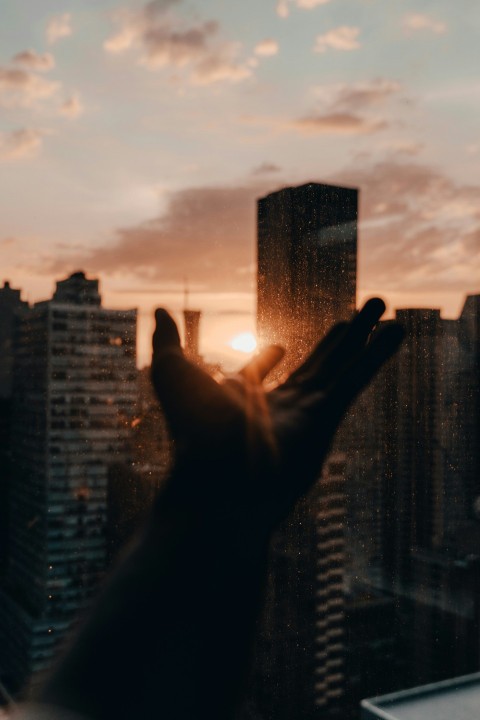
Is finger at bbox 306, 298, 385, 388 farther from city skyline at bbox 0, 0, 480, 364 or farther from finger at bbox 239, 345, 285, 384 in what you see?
city skyline at bbox 0, 0, 480, 364

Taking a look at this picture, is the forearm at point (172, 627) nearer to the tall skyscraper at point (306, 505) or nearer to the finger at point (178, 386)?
the finger at point (178, 386)

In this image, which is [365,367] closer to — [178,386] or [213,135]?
[178,386]

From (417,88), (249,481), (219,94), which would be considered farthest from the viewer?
(417,88)

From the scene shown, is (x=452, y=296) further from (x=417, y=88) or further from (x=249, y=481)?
(x=249, y=481)

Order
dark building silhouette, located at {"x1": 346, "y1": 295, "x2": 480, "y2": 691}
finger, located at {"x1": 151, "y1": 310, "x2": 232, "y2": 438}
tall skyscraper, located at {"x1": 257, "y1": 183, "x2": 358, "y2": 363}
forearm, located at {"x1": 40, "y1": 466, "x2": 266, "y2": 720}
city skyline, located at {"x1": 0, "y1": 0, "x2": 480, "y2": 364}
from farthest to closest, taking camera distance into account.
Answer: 1. dark building silhouette, located at {"x1": 346, "y1": 295, "x2": 480, "y2": 691}
2. tall skyscraper, located at {"x1": 257, "y1": 183, "x2": 358, "y2": 363}
3. city skyline, located at {"x1": 0, "y1": 0, "x2": 480, "y2": 364}
4. finger, located at {"x1": 151, "y1": 310, "x2": 232, "y2": 438}
5. forearm, located at {"x1": 40, "y1": 466, "x2": 266, "y2": 720}

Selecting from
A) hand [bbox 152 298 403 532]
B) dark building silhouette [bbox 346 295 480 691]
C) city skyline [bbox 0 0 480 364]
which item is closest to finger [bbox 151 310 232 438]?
hand [bbox 152 298 403 532]

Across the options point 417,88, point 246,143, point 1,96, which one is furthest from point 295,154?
point 1,96
